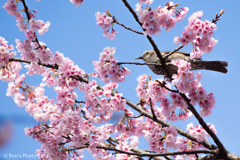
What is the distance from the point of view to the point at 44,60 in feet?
13.2

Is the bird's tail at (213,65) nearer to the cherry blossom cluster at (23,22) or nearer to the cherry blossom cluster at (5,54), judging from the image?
the cherry blossom cluster at (23,22)

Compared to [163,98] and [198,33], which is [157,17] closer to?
[198,33]

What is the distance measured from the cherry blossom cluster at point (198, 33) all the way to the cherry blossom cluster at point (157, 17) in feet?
0.77

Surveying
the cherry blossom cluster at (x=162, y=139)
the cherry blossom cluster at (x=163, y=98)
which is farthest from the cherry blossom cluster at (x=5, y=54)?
the cherry blossom cluster at (x=162, y=139)

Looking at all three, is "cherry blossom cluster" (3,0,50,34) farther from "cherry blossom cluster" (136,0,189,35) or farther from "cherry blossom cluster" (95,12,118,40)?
"cherry blossom cluster" (136,0,189,35)

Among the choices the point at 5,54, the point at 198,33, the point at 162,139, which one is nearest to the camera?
the point at 198,33

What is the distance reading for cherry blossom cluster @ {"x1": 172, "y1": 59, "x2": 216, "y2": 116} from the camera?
3355mm

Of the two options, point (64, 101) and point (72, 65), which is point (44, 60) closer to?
point (72, 65)

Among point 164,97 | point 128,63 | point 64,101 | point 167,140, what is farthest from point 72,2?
point 167,140

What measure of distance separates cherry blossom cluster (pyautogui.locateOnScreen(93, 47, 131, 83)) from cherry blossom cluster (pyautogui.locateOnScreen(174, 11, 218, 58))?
1.02 m

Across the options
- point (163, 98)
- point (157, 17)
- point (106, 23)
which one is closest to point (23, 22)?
point (106, 23)

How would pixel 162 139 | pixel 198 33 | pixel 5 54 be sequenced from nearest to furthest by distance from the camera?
pixel 198 33 < pixel 162 139 < pixel 5 54

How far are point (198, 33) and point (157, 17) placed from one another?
60 centimetres

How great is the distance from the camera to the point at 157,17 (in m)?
3.35
